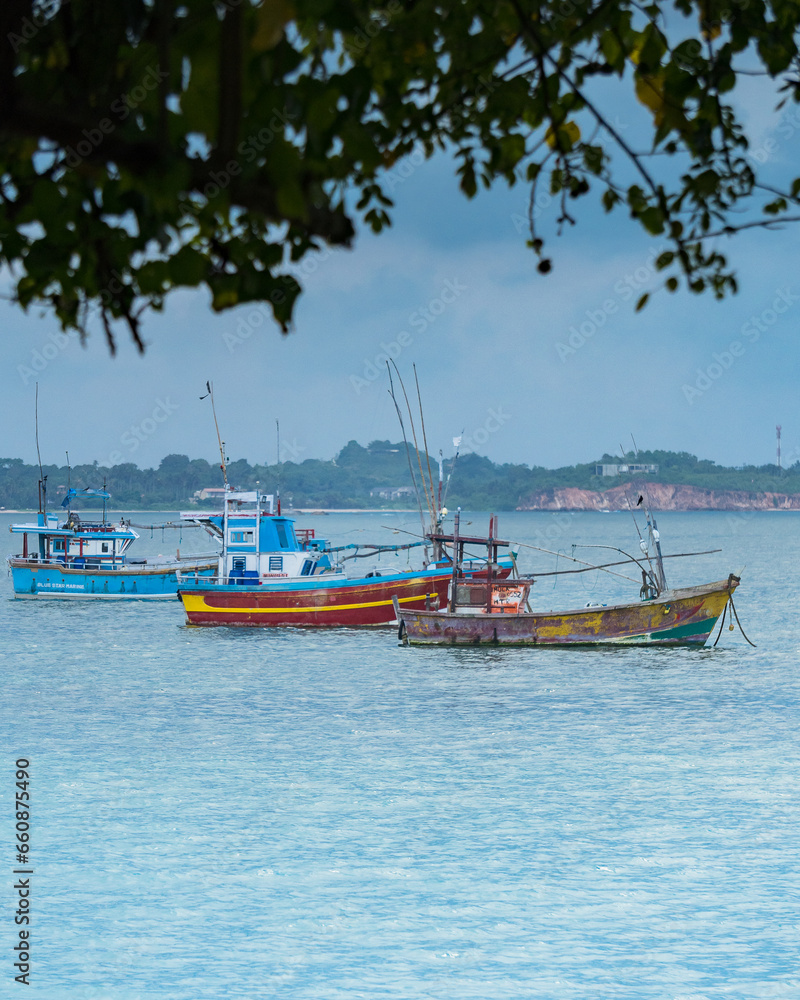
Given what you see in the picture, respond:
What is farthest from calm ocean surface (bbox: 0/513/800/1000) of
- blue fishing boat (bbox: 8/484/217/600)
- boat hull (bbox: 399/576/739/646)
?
blue fishing boat (bbox: 8/484/217/600)

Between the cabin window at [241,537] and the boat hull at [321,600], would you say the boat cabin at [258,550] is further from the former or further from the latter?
the boat hull at [321,600]

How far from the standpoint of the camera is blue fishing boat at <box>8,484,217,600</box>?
57.7m

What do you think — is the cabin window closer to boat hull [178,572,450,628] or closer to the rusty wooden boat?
boat hull [178,572,450,628]

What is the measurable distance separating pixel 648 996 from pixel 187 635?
116ft

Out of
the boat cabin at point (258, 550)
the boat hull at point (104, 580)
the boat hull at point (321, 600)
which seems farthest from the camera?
the boat hull at point (104, 580)

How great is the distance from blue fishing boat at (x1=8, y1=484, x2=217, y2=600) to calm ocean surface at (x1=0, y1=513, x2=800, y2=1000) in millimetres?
24275

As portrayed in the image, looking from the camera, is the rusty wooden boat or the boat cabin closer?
the rusty wooden boat

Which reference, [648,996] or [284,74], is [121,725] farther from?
[284,74]

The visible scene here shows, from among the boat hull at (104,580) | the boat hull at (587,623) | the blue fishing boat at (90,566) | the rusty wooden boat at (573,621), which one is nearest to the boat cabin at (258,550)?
the rusty wooden boat at (573,621)

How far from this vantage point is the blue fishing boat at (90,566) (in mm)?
57719

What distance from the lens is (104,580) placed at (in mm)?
58812

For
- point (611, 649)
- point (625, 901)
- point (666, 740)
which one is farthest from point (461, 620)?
point (625, 901)

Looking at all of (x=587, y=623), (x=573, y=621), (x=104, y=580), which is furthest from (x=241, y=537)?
(x=104, y=580)

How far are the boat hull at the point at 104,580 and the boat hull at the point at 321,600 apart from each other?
15.3m
